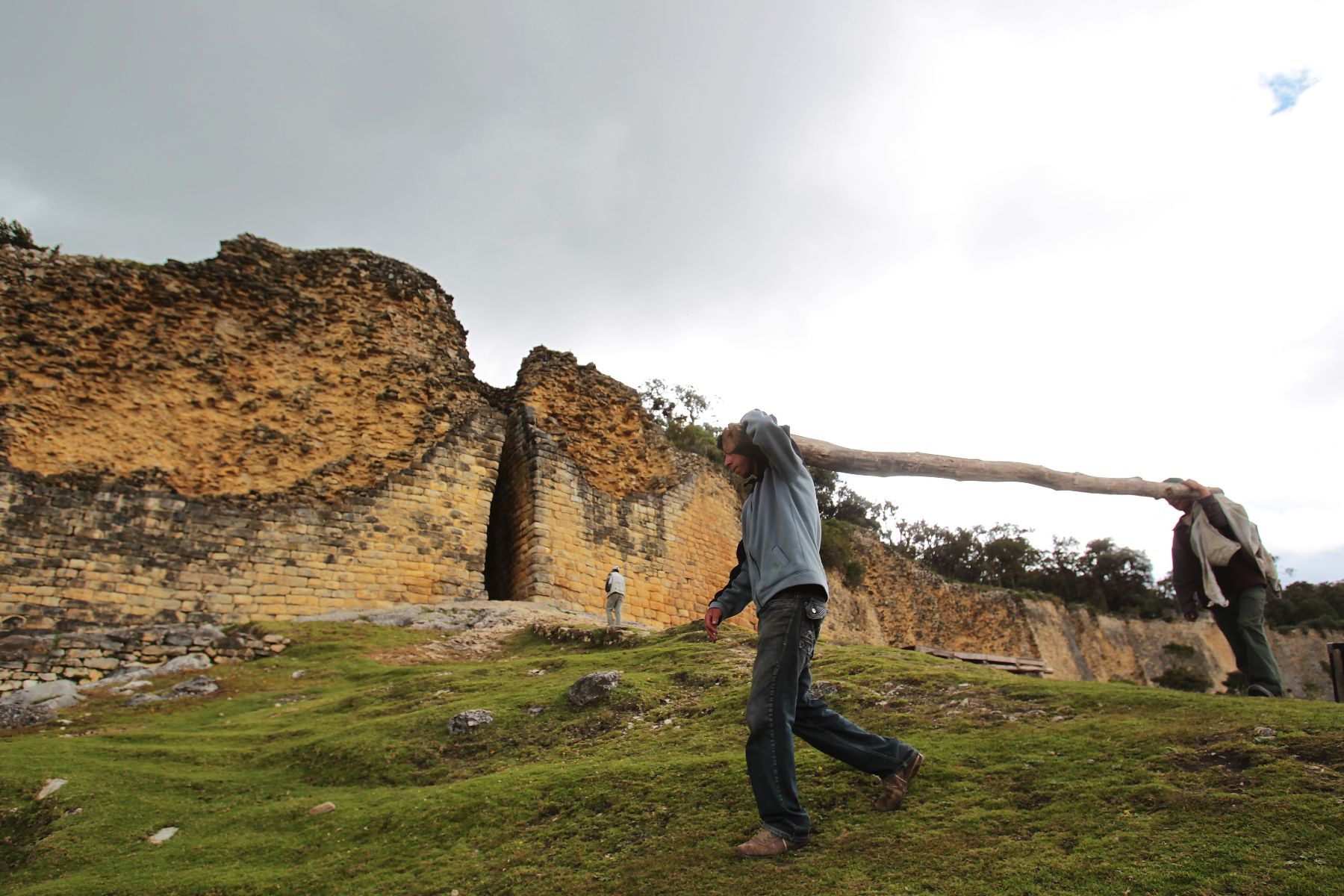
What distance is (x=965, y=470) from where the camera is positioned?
19.1ft

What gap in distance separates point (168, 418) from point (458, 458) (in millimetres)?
4719

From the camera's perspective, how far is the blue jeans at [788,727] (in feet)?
11.1

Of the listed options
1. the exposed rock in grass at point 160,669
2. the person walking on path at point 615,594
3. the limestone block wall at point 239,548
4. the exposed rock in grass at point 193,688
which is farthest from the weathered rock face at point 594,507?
the exposed rock in grass at point 193,688

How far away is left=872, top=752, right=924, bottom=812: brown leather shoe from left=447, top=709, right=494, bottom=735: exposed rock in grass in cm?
322

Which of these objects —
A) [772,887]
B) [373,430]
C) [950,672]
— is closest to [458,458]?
[373,430]

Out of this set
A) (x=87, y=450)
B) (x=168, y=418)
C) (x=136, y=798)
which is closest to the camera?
(x=136, y=798)

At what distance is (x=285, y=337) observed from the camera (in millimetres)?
14391

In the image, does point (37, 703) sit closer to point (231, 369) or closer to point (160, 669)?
point (160, 669)

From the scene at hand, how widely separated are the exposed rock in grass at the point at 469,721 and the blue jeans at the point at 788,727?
288 cm

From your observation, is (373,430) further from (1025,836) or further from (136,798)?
(1025,836)

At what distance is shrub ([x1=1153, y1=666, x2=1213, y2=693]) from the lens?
32.6 m

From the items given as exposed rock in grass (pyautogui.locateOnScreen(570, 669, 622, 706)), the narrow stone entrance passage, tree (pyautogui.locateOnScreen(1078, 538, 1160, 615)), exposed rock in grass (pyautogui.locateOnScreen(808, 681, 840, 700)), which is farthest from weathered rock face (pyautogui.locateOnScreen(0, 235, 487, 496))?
tree (pyautogui.locateOnScreen(1078, 538, 1160, 615))

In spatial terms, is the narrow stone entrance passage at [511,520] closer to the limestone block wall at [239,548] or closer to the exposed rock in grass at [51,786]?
the limestone block wall at [239,548]

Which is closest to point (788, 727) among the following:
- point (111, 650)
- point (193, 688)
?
point (193, 688)
